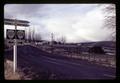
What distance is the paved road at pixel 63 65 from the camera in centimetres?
217

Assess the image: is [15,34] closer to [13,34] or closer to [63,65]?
[13,34]

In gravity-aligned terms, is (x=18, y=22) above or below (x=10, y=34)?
above

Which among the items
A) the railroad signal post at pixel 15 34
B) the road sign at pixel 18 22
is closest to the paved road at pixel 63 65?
the railroad signal post at pixel 15 34

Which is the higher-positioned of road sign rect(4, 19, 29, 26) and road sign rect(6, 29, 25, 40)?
road sign rect(4, 19, 29, 26)

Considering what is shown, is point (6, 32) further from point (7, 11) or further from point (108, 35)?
point (108, 35)

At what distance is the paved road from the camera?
2168 mm

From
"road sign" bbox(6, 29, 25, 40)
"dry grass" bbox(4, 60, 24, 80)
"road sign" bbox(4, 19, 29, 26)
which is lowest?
"dry grass" bbox(4, 60, 24, 80)

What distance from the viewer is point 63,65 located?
2.20 metres

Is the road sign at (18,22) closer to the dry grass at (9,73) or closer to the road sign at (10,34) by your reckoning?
the road sign at (10,34)

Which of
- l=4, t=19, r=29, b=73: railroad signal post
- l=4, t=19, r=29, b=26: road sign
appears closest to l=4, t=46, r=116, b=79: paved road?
l=4, t=19, r=29, b=73: railroad signal post

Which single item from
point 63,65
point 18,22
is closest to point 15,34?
point 18,22

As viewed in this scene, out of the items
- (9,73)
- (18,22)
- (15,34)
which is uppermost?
(18,22)

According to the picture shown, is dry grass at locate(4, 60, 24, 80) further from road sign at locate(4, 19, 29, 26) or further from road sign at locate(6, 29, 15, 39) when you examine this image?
road sign at locate(4, 19, 29, 26)

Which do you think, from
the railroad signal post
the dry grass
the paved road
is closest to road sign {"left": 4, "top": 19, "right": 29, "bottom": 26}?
the railroad signal post
